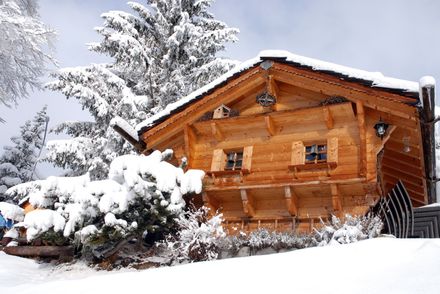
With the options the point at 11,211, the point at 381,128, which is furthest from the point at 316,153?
the point at 11,211

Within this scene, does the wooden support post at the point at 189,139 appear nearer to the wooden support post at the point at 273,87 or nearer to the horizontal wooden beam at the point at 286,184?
the horizontal wooden beam at the point at 286,184

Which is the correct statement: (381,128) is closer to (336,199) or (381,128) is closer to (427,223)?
(336,199)

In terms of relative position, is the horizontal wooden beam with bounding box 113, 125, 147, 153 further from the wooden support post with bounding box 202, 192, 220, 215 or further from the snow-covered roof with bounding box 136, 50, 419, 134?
the wooden support post with bounding box 202, 192, 220, 215

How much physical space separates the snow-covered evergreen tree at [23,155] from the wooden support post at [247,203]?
21.7 meters

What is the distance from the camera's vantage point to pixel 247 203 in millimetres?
11828

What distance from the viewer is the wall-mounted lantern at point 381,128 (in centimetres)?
1050

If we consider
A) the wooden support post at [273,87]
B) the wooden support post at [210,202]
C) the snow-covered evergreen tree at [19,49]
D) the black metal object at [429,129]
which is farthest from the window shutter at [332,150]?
the snow-covered evergreen tree at [19,49]

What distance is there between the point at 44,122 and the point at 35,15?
800 inches

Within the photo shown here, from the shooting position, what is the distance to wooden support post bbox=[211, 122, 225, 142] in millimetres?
12848

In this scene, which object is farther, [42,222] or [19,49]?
[19,49]

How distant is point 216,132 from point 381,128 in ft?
A: 15.2

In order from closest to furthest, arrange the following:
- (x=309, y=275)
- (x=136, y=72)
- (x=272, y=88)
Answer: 1. (x=309, y=275)
2. (x=272, y=88)
3. (x=136, y=72)

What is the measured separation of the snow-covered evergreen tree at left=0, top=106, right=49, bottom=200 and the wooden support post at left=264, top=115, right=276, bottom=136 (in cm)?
2208

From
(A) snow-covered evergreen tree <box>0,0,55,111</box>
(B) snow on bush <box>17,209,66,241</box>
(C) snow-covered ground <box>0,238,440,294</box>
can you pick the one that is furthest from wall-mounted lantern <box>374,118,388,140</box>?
(A) snow-covered evergreen tree <box>0,0,55,111</box>
